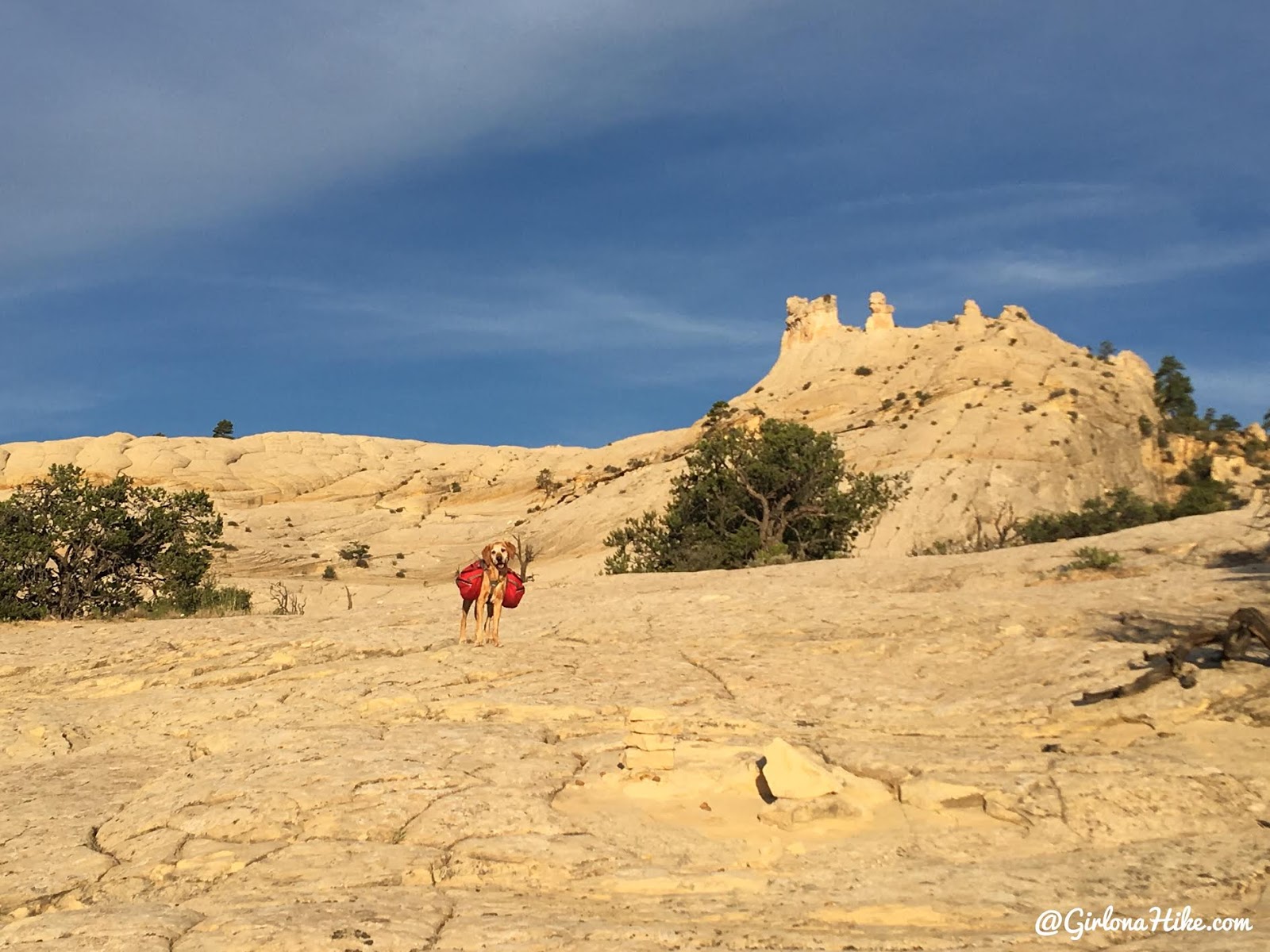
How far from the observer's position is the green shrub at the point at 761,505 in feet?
121

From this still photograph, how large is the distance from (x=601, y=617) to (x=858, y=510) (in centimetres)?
2273

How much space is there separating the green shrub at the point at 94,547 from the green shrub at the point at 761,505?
14.5 meters

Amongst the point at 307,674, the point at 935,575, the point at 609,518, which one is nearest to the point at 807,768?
the point at 307,674

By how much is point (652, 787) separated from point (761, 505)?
3024cm

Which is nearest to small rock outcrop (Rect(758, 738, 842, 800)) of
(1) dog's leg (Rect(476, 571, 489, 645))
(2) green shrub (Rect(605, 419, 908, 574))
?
(1) dog's leg (Rect(476, 571, 489, 645))

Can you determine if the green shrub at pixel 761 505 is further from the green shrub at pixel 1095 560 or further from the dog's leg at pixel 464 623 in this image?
the dog's leg at pixel 464 623

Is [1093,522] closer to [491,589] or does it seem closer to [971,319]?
[491,589]

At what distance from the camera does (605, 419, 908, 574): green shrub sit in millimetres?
36938

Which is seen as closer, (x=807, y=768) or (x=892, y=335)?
(x=807, y=768)

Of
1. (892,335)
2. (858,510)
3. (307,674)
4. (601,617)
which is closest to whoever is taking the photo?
(307,674)

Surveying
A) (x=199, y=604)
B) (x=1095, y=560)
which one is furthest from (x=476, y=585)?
(x=199, y=604)

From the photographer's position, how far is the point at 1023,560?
17844 mm

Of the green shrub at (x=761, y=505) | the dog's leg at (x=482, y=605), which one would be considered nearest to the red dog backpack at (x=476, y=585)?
the dog's leg at (x=482, y=605)

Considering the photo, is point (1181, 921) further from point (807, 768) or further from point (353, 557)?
point (353, 557)
